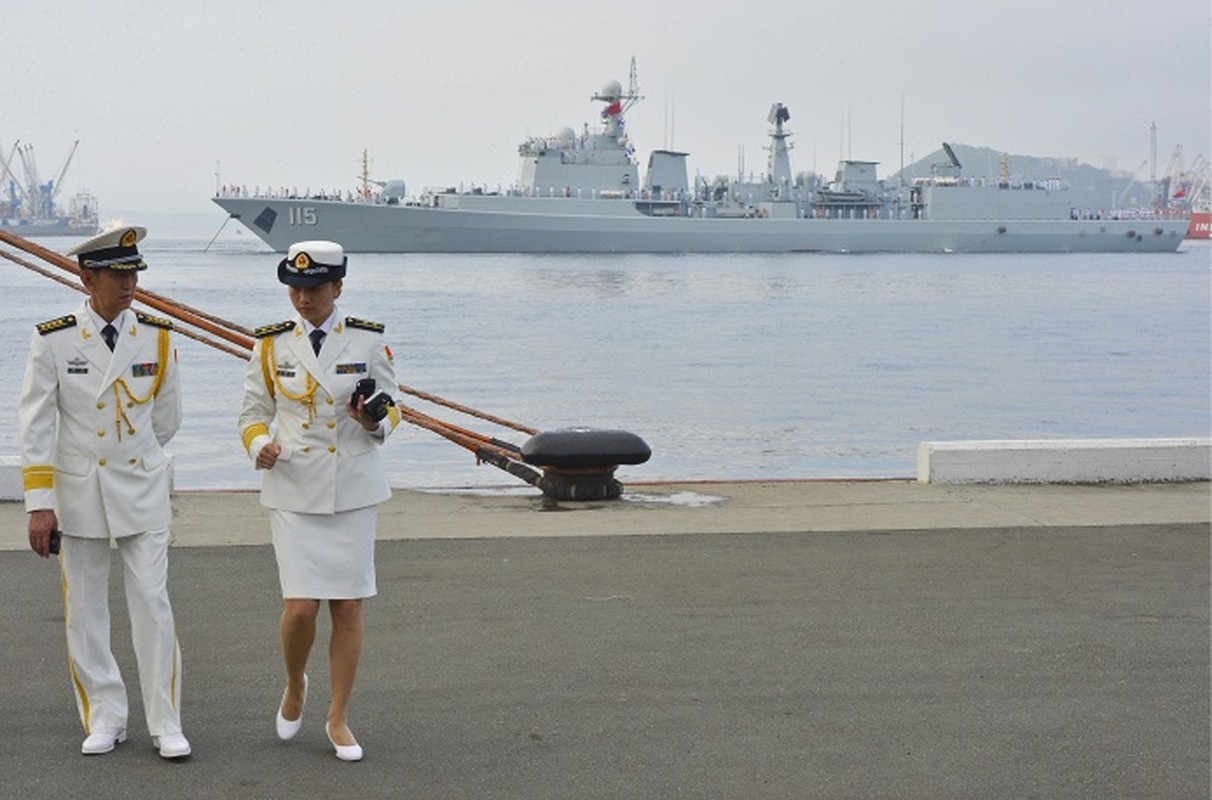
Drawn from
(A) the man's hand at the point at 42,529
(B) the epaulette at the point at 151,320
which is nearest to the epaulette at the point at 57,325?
(B) the epaulette at the point at 151,320

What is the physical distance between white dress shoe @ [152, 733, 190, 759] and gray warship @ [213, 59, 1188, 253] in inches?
3799

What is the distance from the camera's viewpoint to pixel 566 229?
103125mm

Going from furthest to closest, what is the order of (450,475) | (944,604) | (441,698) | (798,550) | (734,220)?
(734,220) → (450,475) → (798,550) → (944,604) → (441,698)

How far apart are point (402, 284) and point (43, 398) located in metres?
73.5

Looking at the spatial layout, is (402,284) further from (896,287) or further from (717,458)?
(717,458)

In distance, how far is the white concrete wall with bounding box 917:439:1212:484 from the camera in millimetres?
9898

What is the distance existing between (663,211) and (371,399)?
103814mm

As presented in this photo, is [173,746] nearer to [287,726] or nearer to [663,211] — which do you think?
[287,726]

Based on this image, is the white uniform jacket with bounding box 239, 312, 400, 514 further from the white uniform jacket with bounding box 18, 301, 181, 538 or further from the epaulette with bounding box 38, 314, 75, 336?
the epaulette with bounding box 38, 314, 75, 336

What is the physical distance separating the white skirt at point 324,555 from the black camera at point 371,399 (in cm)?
32

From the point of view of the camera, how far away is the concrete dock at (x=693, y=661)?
4742mm

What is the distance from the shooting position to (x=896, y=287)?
78500mm

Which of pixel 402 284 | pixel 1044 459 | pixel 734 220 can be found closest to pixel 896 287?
pixel 402 284

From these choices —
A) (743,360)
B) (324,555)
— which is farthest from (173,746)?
(743,360)
